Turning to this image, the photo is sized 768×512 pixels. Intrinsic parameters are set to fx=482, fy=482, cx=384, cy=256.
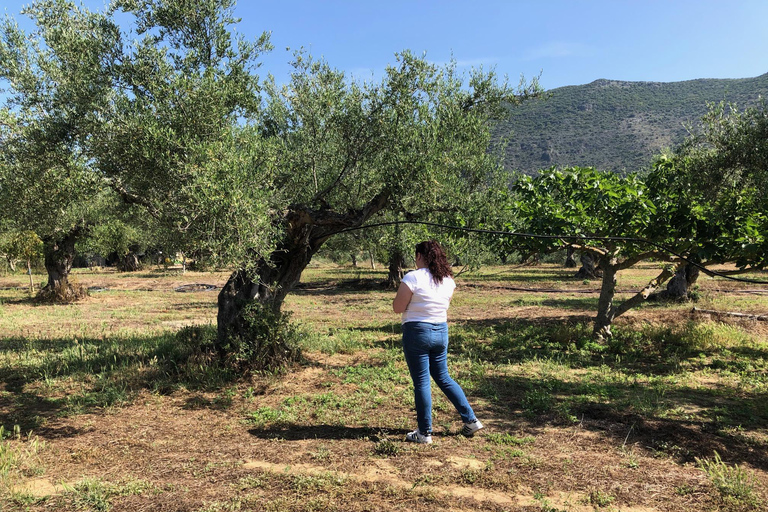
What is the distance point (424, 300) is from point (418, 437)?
1598 mm

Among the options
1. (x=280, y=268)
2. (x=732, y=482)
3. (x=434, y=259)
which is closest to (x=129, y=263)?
(x=280, y=268)

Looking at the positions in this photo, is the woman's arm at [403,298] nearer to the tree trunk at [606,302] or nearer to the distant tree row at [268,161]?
the distant tree row at [268,161]

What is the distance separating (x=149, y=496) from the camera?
4.30 m

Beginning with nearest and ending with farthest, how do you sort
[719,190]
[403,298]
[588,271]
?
[403,298] → [719,190] → [588,271]

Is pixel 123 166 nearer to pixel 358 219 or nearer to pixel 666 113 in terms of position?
pixel 358 219

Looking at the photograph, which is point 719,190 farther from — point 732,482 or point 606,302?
point 732,482

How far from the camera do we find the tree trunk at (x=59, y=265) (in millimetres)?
19969

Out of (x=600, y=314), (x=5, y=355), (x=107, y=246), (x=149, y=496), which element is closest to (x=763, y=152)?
(x=600, y=314)

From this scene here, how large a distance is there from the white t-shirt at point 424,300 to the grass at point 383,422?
4.77 feet

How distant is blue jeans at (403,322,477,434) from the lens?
5156 mm

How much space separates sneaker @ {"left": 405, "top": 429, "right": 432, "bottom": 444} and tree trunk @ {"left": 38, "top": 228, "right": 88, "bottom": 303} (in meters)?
19.9

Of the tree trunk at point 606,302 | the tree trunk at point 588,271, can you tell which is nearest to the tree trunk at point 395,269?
the tree trunk at point 588,271

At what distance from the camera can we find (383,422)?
6203 mm

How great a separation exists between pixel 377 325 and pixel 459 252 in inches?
157
